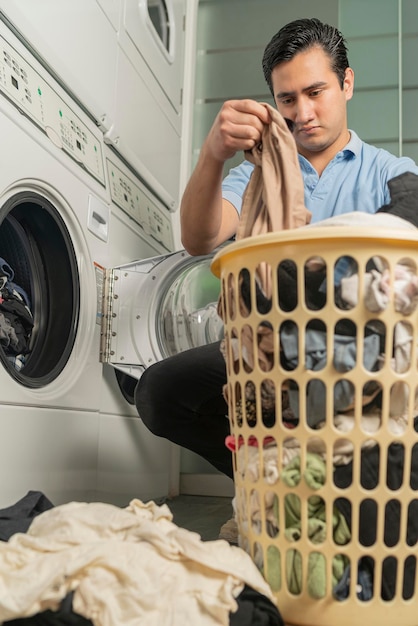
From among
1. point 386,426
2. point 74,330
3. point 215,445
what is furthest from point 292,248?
point 74,330

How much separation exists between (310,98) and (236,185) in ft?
0.79

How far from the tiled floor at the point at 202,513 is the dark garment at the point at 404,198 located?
2.62 ft

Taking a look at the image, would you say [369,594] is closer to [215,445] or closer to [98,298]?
[215,445]

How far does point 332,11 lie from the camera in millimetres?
2461

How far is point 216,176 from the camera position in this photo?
1.08 meters

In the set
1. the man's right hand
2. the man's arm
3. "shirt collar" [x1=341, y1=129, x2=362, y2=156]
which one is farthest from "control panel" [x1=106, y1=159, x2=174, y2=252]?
the man's right hand

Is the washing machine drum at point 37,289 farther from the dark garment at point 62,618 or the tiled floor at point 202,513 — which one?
the dark garment at point 62,618

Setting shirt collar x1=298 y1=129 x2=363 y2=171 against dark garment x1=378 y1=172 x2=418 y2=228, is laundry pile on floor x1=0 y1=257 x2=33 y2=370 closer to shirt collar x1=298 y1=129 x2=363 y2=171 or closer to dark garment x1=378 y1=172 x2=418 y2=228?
shirt collar x1=298 y1=129 x2=363 y2=171

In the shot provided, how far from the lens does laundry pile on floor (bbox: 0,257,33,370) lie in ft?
4.45

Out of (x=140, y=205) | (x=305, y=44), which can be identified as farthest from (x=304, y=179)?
(x=140, y=205)

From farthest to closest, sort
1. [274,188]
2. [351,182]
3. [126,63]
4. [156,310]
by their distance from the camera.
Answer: [126,63]
[156,310]
[351,182]
[274,188]

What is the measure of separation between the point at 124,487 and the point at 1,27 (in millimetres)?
1175

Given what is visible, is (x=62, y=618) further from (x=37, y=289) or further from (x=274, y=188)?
(x=37, y=289)

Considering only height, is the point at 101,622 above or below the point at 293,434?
below
